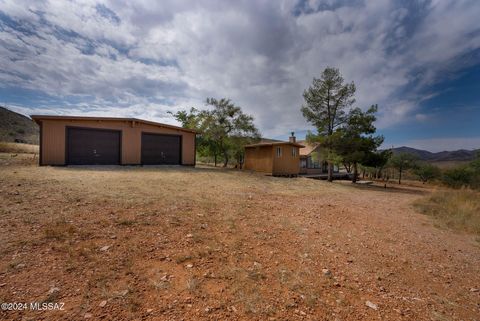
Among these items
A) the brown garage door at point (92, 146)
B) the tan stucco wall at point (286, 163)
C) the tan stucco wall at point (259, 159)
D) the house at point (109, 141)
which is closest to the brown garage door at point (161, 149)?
the house at point (109, 141)

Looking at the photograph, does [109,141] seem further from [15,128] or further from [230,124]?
[15,128]

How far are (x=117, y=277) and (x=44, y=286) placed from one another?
66cm

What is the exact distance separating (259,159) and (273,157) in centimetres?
173

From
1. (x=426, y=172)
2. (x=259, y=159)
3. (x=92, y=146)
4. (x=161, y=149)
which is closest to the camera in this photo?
(x=92, y=146)

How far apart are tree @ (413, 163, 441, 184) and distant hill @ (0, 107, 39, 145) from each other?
62.8 metres

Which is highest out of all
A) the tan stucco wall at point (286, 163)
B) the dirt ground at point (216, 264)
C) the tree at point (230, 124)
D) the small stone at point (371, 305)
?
the tree at point (230, 124)

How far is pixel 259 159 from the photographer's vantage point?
63.0 feet

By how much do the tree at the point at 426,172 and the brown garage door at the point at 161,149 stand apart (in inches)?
1574

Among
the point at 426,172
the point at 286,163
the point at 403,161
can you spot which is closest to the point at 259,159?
the point at 286,163

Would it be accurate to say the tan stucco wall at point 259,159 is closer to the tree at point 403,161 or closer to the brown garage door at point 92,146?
the brown garage door at point 92,146

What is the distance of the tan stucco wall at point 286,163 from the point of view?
59.3ft

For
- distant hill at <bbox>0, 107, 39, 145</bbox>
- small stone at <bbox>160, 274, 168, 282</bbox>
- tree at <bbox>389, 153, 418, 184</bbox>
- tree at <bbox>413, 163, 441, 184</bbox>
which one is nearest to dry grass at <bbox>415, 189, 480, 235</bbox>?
small stone at <bbox>160, 274, 168, 282</bbox>

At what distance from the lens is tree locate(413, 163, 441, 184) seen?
34553mm

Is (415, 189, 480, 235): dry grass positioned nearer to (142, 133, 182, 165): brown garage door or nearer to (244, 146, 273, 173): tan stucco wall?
(244, 146, 273, 173): tan stucco wall
